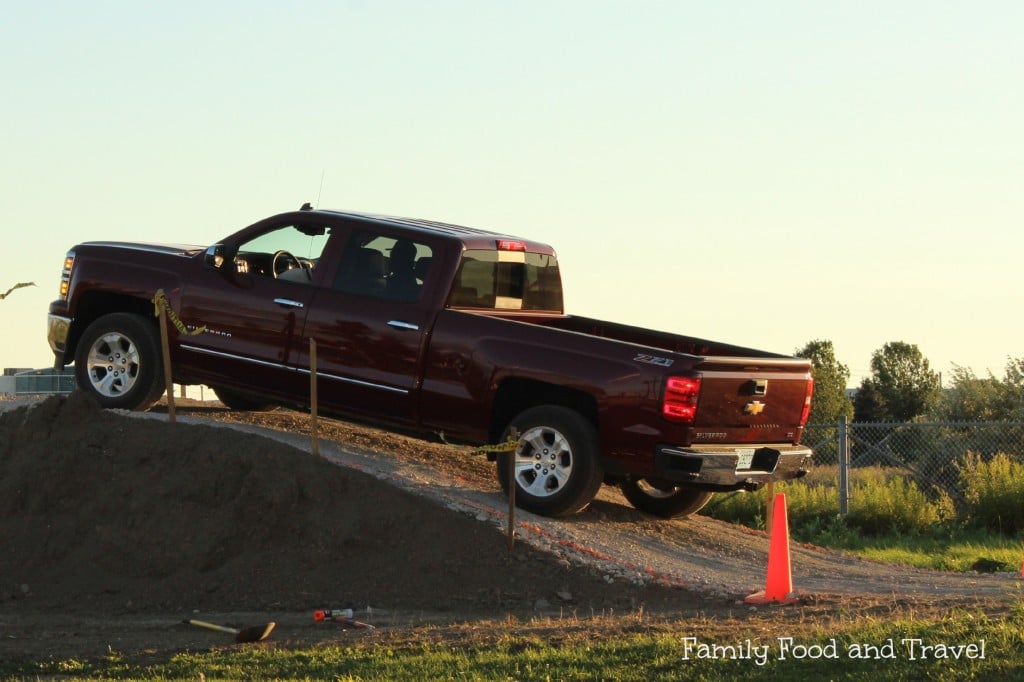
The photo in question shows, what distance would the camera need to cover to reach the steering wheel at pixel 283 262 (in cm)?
1398

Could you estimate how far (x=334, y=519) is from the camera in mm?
12414

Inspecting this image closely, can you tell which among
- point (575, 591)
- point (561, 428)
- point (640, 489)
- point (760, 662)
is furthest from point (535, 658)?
point (640, 489)

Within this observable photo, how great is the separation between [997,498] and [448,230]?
8713mm

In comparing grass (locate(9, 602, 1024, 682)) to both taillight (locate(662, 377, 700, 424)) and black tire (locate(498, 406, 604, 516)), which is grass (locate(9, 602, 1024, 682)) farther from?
black tire (locate(498, 406, 604, 516))

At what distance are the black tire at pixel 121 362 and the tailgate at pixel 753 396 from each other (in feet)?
18.1

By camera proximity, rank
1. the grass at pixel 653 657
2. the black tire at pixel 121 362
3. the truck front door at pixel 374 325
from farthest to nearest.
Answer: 1. the black tire at pixel 121 362
2. the truck front door at pixel 374 325
3. the grass at pixel 653 657

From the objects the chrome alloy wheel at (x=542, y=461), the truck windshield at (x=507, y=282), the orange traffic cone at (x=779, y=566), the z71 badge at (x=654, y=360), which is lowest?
the orange traffic cone at (x=779, y=566)

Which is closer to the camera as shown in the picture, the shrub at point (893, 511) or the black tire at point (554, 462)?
the black tire at point (554, 462)

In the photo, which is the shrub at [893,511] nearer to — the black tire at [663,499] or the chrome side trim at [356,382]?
the black tire at [663,499]

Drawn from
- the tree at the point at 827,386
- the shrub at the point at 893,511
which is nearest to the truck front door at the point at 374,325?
the shrub at the point at 893,511

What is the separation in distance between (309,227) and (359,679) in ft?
21.1

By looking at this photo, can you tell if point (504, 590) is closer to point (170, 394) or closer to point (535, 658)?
point (535, 658)

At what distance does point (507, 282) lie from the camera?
14.1m

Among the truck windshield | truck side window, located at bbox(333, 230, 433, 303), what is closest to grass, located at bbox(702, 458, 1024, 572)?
the truck windshield
